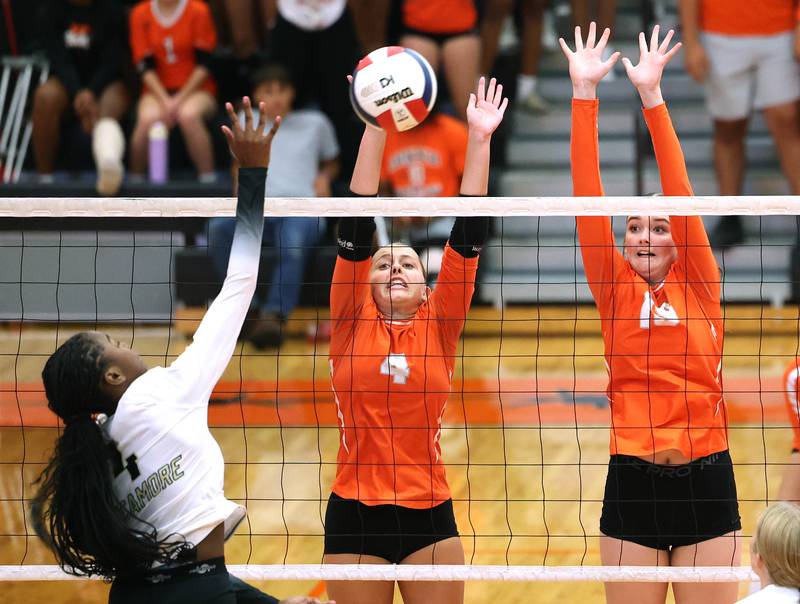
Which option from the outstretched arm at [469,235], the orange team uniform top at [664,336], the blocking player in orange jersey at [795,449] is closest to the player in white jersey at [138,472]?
the outstretched arm at [469,235]

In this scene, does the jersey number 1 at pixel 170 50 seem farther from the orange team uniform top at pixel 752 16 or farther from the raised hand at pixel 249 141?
the raised hand at pixel 249 141

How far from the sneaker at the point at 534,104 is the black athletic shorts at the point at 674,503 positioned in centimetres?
769

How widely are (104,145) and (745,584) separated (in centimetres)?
689

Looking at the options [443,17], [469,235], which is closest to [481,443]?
[469,235]

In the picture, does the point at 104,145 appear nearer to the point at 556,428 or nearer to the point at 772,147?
the point at 556,428

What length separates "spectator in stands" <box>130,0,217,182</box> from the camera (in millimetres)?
10930

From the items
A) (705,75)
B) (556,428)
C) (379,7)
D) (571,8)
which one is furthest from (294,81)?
(556,428)

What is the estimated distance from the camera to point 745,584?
240 inches

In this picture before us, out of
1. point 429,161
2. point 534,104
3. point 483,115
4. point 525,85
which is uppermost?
point 525,85

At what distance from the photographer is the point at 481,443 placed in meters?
8.04

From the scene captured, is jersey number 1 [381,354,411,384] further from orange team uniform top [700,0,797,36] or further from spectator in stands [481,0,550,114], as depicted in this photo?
spectator in stands [481,0,550,114]

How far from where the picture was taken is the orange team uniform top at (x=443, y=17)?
10602 mm

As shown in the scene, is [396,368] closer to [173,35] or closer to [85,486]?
[85,486]

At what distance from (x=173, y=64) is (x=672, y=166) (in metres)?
7.38
